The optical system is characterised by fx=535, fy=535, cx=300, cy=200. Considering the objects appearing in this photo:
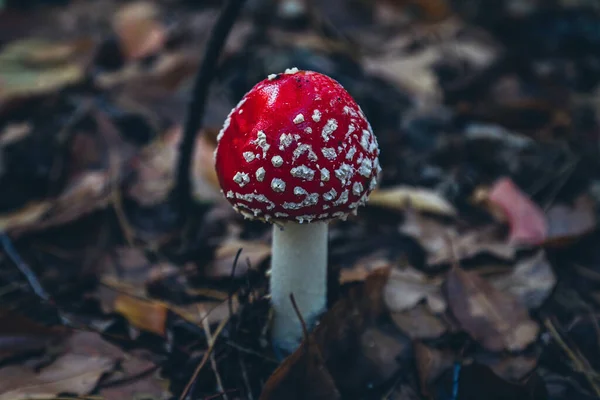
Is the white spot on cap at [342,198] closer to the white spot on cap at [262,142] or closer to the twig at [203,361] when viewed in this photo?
the white spot on cap at [262,142]

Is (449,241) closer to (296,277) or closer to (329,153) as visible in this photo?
(296,277)

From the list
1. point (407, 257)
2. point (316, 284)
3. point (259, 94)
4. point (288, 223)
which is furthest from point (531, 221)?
point (259, 94)

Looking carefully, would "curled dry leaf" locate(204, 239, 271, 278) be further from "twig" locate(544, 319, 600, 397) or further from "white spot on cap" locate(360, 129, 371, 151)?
"twig" locate(544, 319, 600, 397)

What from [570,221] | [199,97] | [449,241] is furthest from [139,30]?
[570,221]

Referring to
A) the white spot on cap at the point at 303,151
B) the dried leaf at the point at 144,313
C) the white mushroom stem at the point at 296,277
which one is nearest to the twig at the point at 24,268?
the dried leaf at the point at 144,313

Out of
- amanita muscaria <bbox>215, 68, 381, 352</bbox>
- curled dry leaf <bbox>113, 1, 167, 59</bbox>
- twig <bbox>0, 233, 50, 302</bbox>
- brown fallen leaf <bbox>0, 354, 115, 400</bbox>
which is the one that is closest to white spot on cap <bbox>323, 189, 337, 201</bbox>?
amanita muscaria <bbox>215, 68, 381, 352</bbox>

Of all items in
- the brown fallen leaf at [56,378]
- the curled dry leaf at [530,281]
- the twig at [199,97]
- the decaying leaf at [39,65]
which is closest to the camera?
the brown fallen leaf at [56,378]

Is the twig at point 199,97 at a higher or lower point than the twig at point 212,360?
higher
